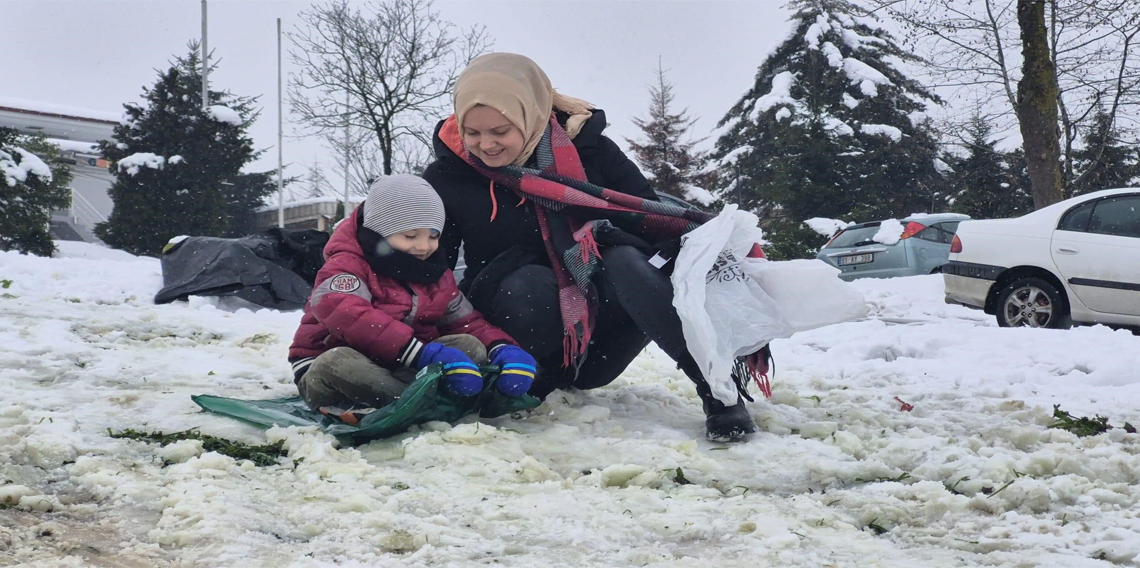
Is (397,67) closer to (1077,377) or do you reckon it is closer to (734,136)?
(734,136)

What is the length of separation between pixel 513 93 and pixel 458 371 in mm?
1018

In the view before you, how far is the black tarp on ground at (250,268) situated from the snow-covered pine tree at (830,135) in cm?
1603

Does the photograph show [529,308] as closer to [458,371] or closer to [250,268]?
[458,371]

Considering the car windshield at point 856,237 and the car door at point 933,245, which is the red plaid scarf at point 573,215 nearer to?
the car door at point 933,245

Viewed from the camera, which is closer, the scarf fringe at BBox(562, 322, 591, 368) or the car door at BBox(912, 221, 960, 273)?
the scarf fringe at BBox(562, 322, 591, 368)

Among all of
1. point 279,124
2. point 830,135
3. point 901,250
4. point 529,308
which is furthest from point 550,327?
point 279,124

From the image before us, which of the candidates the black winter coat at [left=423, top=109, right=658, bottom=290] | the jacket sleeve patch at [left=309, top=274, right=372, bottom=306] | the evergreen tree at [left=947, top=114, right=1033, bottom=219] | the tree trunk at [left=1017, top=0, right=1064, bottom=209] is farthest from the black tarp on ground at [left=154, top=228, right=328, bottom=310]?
the evergreen tree at [left=947, top=114, right=1033, bottom=219]

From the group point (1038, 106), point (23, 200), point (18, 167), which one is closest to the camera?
point (1038, 106)

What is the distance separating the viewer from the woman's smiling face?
3311 millimetres

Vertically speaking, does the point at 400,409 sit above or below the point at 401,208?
below

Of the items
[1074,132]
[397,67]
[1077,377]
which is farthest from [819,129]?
[1077,377]

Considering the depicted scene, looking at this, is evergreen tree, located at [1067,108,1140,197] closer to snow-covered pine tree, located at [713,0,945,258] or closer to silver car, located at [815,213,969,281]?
snow-covered pine tree, located at [713,0,945,258]

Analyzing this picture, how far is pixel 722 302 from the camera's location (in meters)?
3.09

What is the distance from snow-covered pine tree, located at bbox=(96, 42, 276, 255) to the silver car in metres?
16.1
